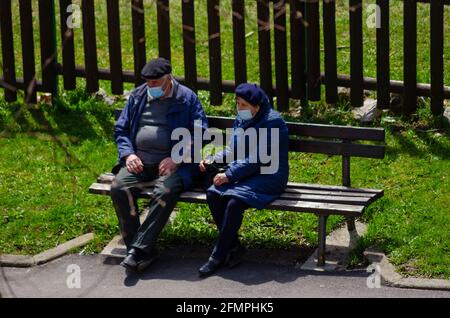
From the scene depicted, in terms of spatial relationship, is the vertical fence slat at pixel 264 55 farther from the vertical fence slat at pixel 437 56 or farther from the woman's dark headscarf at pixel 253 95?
the woman's dark headscarf at pixel 253 95

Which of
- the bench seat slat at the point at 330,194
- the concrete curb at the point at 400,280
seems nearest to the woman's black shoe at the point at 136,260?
the bench seat slat at the point at 330,194

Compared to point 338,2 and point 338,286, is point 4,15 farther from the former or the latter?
point 338,286

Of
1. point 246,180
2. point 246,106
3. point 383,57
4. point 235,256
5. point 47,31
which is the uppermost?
point 47,31

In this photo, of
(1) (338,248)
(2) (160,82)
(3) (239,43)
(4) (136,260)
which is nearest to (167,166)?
(2) (160,82)

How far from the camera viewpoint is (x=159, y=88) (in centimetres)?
930

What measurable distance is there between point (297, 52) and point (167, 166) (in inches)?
98.7

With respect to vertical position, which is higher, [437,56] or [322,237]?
[437,56]

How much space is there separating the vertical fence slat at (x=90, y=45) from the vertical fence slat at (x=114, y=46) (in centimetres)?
16

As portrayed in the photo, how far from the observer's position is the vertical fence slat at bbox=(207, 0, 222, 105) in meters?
11.1

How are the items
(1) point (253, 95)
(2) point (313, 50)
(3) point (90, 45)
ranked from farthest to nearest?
(3) point (90, 45)
(2) point (313, 50)
(1) point (253, 95)

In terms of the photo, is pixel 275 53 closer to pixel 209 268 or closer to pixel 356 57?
pixel 356 57

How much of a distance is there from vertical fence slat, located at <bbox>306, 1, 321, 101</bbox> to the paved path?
2.68m

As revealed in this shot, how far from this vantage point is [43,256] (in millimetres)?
9305

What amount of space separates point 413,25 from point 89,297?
386cm
